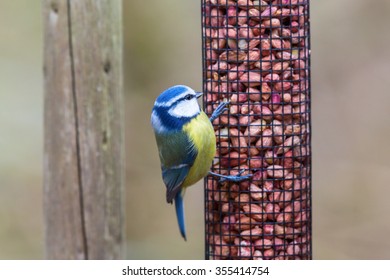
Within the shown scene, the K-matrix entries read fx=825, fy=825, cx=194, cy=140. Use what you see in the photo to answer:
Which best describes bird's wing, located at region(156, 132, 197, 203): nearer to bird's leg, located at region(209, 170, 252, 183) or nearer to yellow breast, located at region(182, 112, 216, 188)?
yellow breast, located at region(182, 112, 216, 188)

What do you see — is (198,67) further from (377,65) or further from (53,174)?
(53,174)

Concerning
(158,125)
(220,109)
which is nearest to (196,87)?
(158,125)

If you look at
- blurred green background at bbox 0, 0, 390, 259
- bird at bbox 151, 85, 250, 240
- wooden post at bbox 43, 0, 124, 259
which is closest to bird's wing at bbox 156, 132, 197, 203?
bird at bbox 151, 85, 250, 240

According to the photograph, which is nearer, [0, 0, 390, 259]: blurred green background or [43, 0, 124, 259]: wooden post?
[43, 0, 124, 259]: wooden post

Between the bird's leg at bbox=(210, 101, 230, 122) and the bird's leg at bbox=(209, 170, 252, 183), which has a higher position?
the bird's leg at bbox=(210, 101, 230, 122)

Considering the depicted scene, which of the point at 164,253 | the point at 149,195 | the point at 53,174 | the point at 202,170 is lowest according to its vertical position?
the point at 164,253

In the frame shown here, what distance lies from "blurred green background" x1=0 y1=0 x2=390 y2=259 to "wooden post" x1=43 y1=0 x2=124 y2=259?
4128 millimetres

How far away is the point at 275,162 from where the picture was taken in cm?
423

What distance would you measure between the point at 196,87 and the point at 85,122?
4.37 meters

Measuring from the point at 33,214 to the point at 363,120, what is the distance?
9.67 feet

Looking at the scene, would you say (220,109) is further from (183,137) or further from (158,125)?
(158,125)

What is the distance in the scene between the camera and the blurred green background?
22.6ft
